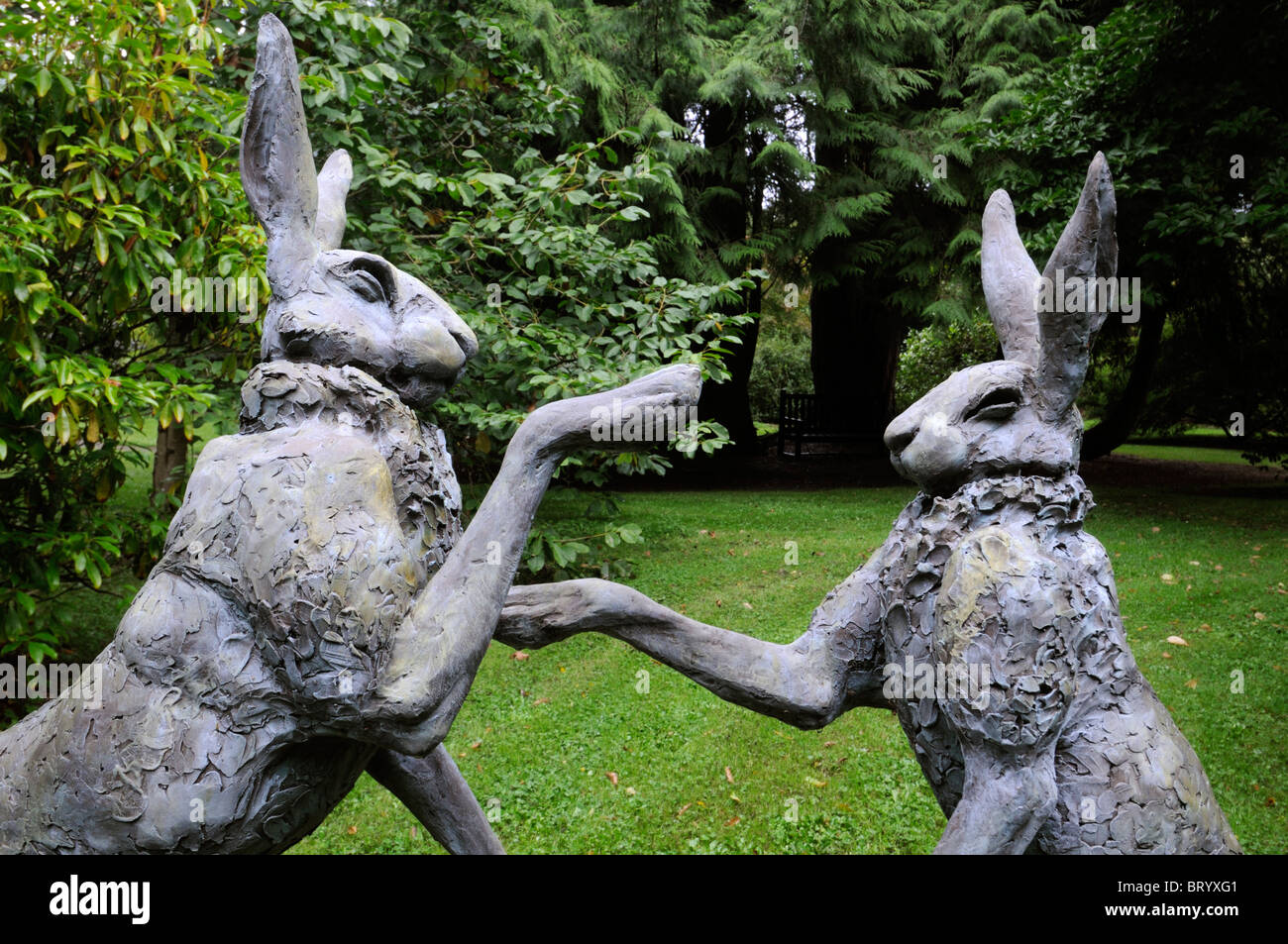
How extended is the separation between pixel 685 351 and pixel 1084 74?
275 inches

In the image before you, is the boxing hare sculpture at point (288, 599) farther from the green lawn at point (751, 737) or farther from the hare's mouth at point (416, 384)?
the green lawn at point (751, 737)

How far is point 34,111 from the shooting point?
493cm

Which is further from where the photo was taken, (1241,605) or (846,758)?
(1241,605)

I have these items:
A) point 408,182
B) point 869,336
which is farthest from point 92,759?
point 869,336

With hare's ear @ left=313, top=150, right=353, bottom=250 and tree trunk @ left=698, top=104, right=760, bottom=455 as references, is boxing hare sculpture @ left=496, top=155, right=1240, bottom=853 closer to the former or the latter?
hare's ear @ left=313, top=150, right=353, bottom=250

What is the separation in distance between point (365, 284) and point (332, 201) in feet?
1.49

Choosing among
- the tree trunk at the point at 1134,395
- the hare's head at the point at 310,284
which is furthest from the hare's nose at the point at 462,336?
the tree trunk at the point at 1134,395

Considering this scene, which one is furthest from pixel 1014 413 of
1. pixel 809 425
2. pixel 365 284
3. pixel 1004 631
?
pixel 809 425

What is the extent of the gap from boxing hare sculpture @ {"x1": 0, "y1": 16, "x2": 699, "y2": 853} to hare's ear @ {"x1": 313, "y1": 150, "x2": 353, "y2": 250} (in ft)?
0.58

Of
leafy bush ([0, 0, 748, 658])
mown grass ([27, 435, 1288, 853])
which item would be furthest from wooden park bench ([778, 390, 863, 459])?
leafy bush ([0, 0, 748, 658])

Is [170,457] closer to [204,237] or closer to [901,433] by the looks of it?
[204,237]

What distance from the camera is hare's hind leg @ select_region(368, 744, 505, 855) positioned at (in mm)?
2709

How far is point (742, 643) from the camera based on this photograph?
2551 millimetres

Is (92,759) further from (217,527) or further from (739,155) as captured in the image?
(739,155)
